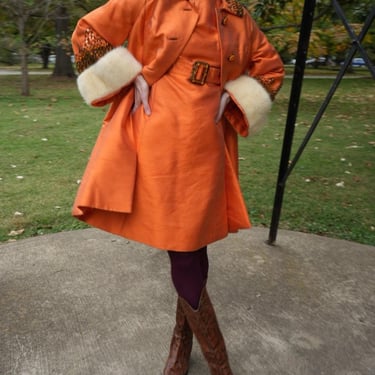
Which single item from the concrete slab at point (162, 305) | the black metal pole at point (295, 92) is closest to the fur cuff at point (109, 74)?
the concrete slab at point (162, 305)

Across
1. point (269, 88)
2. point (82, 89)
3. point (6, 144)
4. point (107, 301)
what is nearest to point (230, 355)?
point (107, 301)

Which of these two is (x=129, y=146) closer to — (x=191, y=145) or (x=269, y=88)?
(x=191, y=145)

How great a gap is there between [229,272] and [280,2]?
2737mm

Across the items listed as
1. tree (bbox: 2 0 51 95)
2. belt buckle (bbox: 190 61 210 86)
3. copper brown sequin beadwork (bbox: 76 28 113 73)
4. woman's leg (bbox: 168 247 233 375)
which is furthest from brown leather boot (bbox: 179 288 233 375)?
A: tree (bbox: 2 0 51 95)

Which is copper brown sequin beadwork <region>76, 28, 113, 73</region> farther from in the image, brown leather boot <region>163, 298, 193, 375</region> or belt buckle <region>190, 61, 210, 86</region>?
brown leather boot <region>163, 298, 193, 375</region>

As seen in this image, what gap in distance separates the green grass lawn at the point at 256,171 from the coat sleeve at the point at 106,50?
2.07 meters

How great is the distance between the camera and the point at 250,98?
Result: 74.7 inches

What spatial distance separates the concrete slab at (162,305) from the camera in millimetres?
2139

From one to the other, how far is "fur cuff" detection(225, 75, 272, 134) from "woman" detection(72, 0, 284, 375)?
0.06 m

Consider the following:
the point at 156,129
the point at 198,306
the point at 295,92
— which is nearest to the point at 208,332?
the point at 198,306

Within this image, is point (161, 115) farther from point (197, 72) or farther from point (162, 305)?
point (162, 305)

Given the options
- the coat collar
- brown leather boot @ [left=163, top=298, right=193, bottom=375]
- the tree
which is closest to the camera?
the coat collar

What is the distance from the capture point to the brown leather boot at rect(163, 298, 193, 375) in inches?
79.7

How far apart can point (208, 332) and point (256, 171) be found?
11.7 ft
